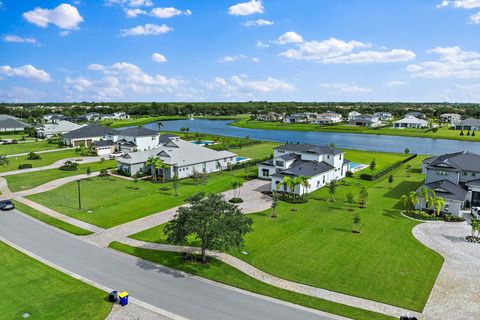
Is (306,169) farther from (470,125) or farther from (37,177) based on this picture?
(470,125)

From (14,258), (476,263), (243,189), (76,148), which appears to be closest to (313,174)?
(243,189)

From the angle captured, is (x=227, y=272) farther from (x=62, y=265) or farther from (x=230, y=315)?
(x=62, y=265)

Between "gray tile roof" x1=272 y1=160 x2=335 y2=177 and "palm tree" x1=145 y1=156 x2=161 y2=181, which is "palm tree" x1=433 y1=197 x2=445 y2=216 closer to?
"gray tile roof" x1=272 y1=160 x2=335 y2=177

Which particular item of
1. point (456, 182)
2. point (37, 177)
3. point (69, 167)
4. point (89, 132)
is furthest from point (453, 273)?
point (89, 132)

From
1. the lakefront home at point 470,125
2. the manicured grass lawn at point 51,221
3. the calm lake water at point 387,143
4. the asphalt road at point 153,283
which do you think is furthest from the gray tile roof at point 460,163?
the lakefront home at point 470,125

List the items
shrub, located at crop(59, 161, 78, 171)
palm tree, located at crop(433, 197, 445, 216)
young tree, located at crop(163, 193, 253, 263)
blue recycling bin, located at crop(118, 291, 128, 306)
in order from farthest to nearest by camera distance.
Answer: shrub, located at crop(59, 161, 78, 171)
palm tree, located at crop(433, 197, 445, 216)
young tree, located at crop(163, 193, 253, 263)
blue recycling bin, located at crop(118, 291, 128, 306)

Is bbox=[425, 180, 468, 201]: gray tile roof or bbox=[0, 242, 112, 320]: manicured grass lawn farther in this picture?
bbox=[425, 180, 468, 201]: gray tile roof

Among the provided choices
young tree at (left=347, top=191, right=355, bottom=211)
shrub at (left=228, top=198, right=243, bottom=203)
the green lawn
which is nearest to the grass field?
young tree at (left=347, top=191, right=355, bottom=211)
